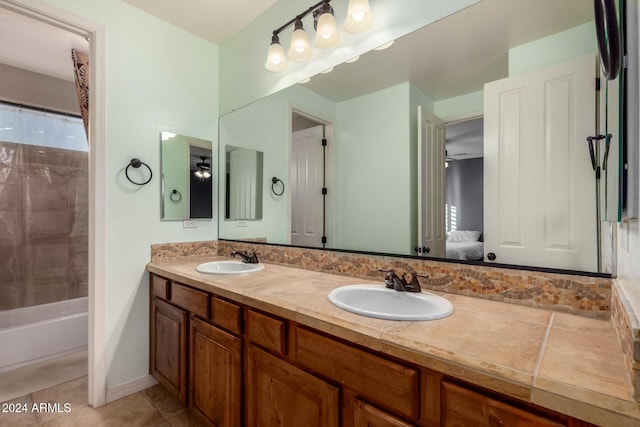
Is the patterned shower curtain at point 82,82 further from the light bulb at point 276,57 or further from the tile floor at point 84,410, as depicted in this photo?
the tile floor at point 84,410

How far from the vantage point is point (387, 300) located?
1.18 metres

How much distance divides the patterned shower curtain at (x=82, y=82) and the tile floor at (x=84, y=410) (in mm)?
1738

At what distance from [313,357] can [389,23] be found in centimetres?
146

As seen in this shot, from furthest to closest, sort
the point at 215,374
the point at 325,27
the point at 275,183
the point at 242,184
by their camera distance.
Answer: the point at 242,184
the point at 275,183
the point at 325,27
the point at 215,374

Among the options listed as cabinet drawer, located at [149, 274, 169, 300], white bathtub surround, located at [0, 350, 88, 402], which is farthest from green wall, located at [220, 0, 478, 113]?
white bathtub surround, located at [0, 350, 88, 402]

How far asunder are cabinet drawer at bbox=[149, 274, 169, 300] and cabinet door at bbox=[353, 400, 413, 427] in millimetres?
1359

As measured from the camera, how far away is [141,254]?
1.93 m

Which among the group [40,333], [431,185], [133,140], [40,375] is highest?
[133,140]

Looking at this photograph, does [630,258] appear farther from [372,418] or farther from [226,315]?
[226,315]

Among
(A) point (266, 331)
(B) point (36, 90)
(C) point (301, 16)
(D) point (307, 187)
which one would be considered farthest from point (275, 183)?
(B) point (36, 90)

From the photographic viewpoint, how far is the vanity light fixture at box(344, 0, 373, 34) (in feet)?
4.43

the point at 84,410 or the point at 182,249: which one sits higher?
the point at 182,249

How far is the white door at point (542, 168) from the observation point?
0.92 metres

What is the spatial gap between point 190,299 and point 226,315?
345mm
